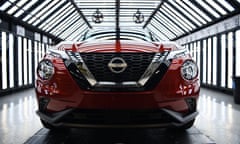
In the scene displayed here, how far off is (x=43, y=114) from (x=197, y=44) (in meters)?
13.5

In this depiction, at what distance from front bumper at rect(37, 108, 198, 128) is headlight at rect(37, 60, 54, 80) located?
1.19 feet

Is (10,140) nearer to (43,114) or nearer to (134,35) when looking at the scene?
(43,114)

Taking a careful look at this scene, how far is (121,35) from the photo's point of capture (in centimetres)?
348

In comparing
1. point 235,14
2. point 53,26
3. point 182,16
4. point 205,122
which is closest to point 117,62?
point 205,122

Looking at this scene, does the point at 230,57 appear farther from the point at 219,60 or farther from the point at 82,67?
the point at 82,67

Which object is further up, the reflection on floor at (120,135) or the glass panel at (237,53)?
the glass panel at (237,53)

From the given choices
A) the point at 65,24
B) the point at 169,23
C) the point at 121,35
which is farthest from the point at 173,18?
the point at 121,35

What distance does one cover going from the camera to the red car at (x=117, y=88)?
7.79ft

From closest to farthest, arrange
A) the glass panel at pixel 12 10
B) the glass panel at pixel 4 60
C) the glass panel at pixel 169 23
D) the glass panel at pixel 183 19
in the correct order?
1. the glass panel at pixel 4 60
2. the glass panel at pixel 12 10
3. the glass panel at pixel 183 19
4. the glass panel at pixel 169 23

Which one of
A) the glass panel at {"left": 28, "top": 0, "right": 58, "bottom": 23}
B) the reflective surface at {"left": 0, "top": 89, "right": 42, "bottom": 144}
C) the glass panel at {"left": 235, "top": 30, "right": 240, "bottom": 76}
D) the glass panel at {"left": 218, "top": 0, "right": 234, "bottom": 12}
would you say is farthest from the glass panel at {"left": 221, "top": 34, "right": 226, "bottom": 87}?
the reflective surface at {"left": 0, "top": 89, "right": 42, "bottom": 144}

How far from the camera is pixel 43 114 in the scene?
8.49ft

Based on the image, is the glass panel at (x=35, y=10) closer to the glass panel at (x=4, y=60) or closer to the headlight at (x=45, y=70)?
the glass panel at (x=4, y=60)

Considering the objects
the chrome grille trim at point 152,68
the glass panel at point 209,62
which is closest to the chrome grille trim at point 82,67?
the chrome grille trim at point 152,68

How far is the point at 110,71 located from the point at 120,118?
1.33 feet
